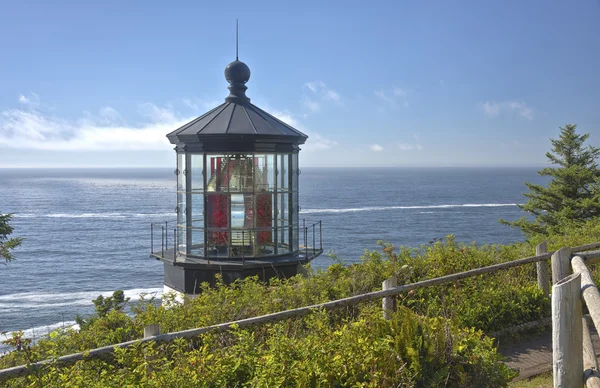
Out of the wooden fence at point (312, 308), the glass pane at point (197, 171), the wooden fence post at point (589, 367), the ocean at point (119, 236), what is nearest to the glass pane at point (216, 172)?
the glass pane at point (197, 171)

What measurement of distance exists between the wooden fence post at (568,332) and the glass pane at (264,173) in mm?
7158

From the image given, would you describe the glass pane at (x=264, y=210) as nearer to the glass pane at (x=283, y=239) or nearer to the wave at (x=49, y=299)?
the glass pane at (x=283, y=239)

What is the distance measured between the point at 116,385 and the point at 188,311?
2.24 m

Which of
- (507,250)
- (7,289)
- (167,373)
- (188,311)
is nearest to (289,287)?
(188,311)

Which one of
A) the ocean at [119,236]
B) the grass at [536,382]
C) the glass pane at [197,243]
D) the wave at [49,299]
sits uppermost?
the glass pane at [197,243]

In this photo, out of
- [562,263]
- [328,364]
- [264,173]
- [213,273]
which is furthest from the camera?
[264,173]

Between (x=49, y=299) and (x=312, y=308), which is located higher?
(x=312, y=308)

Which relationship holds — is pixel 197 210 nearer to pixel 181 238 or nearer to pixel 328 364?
pixel 181 238

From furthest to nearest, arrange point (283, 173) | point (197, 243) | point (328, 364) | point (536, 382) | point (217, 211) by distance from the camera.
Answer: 1. point (283, 173)
2. point (197, 243)
3. point (217, 211)
4. point (536, 382)
5. point (328, 364)

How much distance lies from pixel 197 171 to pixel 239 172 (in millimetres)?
751

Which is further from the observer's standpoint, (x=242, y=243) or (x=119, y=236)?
(x=119, y=236)

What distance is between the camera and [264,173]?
1046 centimetres

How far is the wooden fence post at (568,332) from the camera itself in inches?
139

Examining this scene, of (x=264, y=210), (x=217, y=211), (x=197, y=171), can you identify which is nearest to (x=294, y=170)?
(x=264, y=210)
